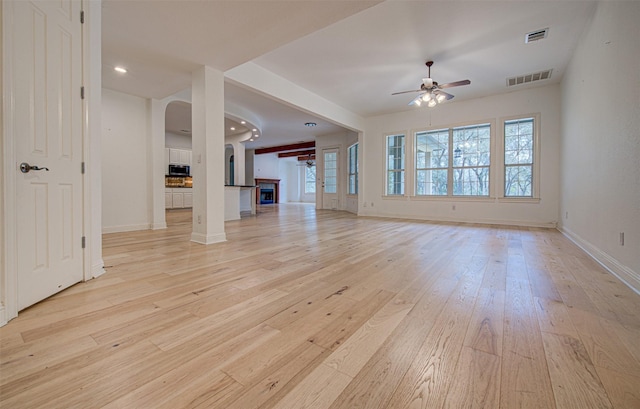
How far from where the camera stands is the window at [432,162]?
6.50 metres

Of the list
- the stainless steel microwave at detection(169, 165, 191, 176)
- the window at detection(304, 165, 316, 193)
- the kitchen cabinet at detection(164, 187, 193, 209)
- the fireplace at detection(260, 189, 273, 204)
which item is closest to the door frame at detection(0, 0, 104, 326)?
the kitchen cabinet at detection(164, 187, 193, 209)

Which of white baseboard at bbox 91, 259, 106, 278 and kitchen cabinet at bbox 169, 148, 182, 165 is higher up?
kitchen cabinet at bbox 169, 148, 182, 165

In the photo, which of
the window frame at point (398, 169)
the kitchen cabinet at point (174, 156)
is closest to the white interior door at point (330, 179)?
the window frame at point (398, 169)

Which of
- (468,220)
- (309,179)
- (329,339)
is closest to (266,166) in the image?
(309,179)

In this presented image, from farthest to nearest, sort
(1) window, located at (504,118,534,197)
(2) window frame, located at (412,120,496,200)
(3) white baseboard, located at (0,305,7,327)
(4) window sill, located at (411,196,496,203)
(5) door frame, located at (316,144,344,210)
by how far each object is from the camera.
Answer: (5) door frame, located at (316,144,344,210) → (4) window sill, located at (411,196,496,203) → (2) window frame, located at (412,120,496,200) → (1) window, located at (504,118,534,197) → (3) white baseboard, located at (0,305,7,327)

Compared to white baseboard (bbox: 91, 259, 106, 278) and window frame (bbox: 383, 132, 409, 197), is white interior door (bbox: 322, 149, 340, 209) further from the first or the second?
white baseboard (bbox: 91, 259, 106, 278)

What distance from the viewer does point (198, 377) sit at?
100 centimetres

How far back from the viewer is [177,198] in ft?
28.4

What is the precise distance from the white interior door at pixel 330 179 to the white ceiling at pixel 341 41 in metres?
4.45

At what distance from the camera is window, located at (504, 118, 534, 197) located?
18.0 ft

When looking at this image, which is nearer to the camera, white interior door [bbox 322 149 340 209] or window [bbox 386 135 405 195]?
window [bbox 386 135 405 195]

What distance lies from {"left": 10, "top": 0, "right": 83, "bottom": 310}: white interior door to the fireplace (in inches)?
464

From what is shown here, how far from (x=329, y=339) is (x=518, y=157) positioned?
630cm

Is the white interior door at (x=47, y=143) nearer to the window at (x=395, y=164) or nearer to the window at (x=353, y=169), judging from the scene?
the window at (x=395, y=164)
